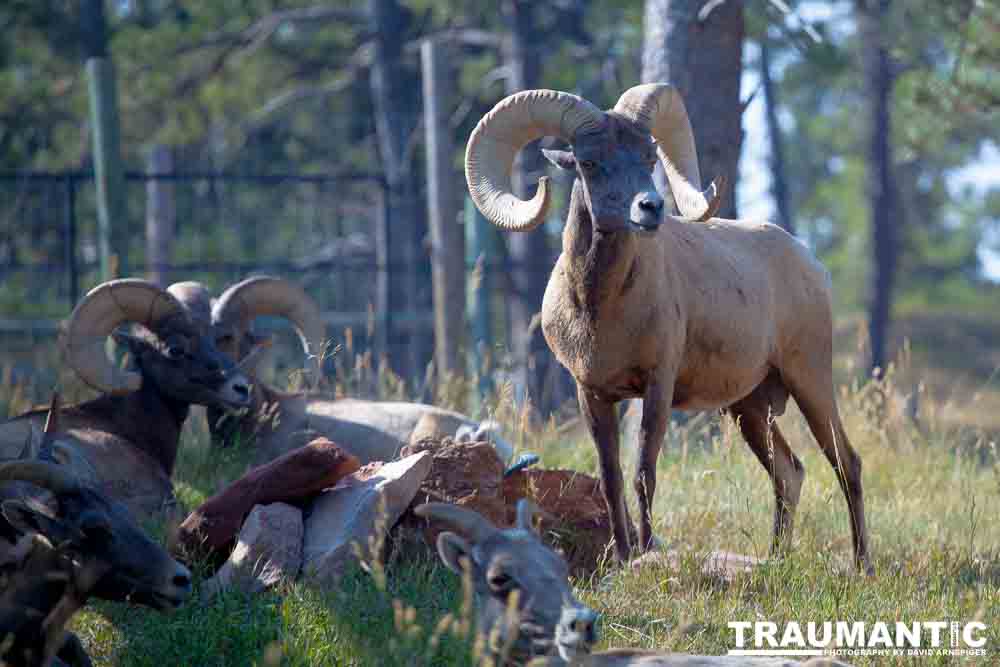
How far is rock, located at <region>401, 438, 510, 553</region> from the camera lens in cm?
660

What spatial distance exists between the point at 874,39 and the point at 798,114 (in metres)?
19.4

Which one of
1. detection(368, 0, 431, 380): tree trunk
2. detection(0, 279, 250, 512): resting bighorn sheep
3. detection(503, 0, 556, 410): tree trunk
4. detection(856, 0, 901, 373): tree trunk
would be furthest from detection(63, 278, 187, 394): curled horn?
detection(856, 0, 901, 373): tree trunk

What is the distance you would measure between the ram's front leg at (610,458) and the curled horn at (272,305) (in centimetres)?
336

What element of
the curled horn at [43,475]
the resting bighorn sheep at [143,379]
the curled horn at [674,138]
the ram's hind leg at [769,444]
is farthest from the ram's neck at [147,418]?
the curled horn at [674,138]

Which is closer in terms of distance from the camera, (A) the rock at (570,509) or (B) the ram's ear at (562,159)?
(B) the ram's ear at (562,159)

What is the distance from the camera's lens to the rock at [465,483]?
260 inches

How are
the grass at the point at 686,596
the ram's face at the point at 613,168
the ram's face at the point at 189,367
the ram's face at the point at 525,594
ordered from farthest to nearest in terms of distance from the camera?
1. the ram's face at the point at 189,367
2. the ram's face at the point at 613,168
3. the grass at the point at 686,596
4. the ram's face at the point at 525,594

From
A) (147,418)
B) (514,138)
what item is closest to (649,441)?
(514,138)

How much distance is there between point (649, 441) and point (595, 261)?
0.91 m

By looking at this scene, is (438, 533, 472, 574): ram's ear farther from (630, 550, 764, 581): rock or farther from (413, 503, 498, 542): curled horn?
(630, 550, 764, 581): rock

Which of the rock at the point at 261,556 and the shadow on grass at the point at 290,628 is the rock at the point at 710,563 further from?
the rock at the point at 261,556

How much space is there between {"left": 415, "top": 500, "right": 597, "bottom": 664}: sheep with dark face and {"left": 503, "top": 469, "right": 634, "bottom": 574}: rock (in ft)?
6.03

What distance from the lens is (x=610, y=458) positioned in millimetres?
6758

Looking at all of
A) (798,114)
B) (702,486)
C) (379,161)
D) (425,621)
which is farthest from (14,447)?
(798,114)
